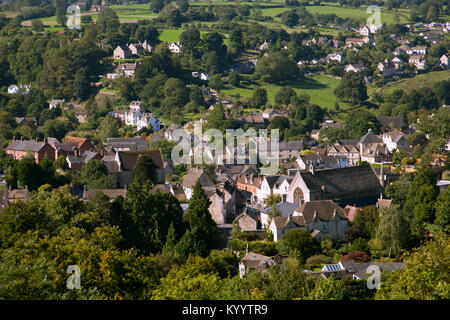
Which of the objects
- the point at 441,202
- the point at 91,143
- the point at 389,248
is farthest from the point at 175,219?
the point at 91,143

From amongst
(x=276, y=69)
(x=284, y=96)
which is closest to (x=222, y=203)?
(x=284, y=96)

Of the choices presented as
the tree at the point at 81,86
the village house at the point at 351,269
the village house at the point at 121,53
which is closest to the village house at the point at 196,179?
the village house at the point at 351,269

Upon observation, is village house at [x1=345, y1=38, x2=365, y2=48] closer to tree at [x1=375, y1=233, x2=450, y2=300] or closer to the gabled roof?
the gabled roof

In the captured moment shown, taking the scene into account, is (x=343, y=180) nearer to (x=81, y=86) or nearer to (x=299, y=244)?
(x=299, y=244)

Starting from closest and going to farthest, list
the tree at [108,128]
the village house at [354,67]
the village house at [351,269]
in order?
the village house at [351,269], the tree at [108,128], the village house at [354,67]

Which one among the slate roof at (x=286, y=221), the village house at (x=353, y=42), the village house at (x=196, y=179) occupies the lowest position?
the village house at (x=353, y=42)

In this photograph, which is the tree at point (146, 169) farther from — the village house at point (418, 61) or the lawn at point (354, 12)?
the lawn at point (354, 12)

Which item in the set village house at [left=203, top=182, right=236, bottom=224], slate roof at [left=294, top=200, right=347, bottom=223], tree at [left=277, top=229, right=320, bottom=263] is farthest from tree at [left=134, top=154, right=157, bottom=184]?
tree at [left=277, top=229, right=320, bottom=263]
